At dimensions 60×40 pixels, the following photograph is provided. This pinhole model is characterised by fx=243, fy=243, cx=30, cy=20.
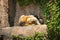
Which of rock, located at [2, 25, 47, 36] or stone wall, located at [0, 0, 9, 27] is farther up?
stone wall, located at [0, 0, 9, 27]

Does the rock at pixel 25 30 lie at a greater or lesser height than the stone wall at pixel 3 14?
lesser

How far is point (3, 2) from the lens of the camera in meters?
8.16

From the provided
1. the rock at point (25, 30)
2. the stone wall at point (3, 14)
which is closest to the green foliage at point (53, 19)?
the rock at point (25, 30)

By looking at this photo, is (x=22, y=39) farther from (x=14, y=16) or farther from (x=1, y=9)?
(x=14, y=16)

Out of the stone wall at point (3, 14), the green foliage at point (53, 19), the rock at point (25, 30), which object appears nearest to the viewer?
the green foliage at point (53, 19)

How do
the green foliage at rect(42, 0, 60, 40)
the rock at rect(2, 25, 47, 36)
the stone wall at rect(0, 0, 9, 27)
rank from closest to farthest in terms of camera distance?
the green foliage at rect(42, 0, 60, 40), the rock at rect(2, 25, 47, 36), the stone wall at rect(0, 0, 9, 27)

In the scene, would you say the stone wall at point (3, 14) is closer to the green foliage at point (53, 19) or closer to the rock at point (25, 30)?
the rock at point (25, 30)

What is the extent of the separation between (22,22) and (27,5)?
1913 mm

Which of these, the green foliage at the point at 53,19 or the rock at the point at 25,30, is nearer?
the green foliage at the point at 53,19

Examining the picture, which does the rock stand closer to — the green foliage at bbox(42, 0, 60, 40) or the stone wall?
the stone wall

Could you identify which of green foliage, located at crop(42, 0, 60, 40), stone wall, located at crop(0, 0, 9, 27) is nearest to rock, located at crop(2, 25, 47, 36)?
stone wall, located at crop(0, 0, 9, 27)

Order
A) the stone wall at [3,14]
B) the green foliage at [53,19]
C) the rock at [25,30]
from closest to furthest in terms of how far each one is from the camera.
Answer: the green foliage at [53,19], the rock at [25,30], the stone wall at [3,14]

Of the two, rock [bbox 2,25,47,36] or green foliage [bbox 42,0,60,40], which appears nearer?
green foliage [bbox 42,0,60,40]

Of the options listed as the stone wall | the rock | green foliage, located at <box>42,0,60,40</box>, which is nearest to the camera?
green foliage, located at <box>42,0,60,40</box>
